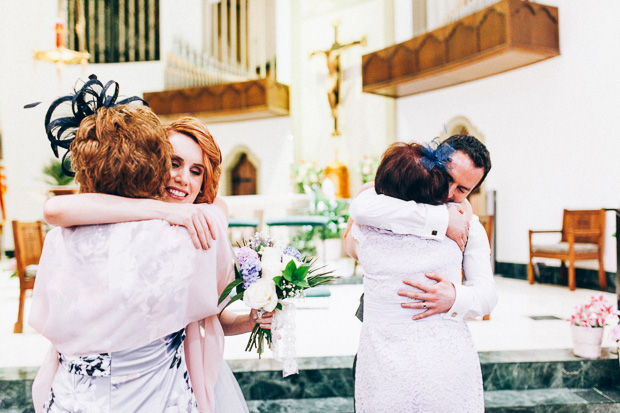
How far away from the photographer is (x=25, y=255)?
4184 millimetres

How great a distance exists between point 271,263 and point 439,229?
45 cm

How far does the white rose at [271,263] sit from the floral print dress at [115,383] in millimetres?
319

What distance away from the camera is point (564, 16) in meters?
6.36

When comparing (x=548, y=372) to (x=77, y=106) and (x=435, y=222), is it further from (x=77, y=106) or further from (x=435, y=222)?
(x=77, y=106)

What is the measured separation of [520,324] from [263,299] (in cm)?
338

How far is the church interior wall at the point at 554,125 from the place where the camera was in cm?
597

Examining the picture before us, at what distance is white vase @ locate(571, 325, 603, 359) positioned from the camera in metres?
2.95

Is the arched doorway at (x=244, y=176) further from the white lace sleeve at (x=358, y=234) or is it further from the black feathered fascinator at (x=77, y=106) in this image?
the black feathered fascinator at (x=77, y=106)

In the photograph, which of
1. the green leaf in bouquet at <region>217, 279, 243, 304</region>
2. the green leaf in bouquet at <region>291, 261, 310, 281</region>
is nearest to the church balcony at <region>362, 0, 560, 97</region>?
the green leaf in bouquet at <region>291, 261, 310, 281</region>

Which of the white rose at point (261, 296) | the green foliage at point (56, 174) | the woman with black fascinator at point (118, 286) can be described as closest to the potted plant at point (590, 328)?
the white rose at point (261, 296)

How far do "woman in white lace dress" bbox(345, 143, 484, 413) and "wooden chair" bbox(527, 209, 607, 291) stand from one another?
4.99 m

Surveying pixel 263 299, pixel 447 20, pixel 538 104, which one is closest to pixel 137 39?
pixel 447 20

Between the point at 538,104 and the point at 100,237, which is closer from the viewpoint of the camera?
the point at 100,237

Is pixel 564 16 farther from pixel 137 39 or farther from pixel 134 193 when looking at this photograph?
pixel 137 39
